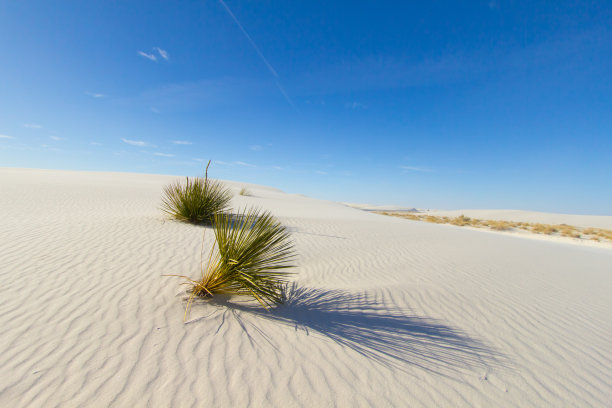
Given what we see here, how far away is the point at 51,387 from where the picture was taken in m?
1.91

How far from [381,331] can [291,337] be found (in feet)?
3.72

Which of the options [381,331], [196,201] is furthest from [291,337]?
[196,201]

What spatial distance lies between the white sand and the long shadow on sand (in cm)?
2

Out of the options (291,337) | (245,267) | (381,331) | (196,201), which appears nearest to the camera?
(291,337)

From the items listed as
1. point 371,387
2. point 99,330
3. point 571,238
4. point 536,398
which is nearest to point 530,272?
point 536,398

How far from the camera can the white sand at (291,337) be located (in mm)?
2066

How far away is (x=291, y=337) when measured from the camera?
9.09 feet

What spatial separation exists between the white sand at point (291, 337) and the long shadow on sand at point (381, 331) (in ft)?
0.07

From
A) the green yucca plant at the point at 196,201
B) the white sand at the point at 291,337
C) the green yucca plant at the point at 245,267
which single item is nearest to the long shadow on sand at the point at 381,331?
the white sand at the point at 291,337

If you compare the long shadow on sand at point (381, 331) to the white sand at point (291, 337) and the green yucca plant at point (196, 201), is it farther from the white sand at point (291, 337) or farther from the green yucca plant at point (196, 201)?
the green yucca plant at point (196, 201)

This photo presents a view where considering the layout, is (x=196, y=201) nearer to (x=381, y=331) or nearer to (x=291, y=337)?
(x=291, y=337)

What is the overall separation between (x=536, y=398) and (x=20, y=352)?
467 centimetres

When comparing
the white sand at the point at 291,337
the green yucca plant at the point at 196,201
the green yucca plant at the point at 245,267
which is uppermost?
Result: the green yucca plant at the point at 196,201

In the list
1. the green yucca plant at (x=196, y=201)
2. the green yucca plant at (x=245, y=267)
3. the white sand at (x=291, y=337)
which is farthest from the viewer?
the green yucca plant at (x=196, y=201)
